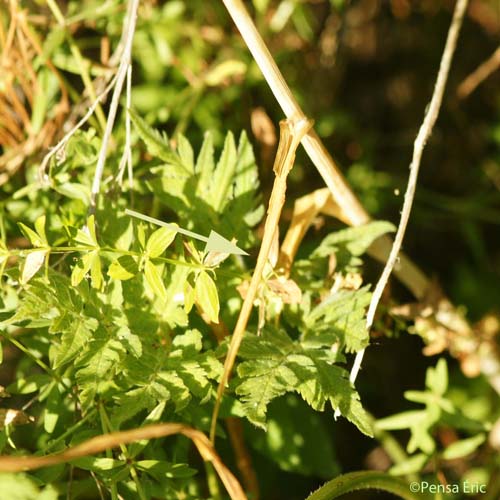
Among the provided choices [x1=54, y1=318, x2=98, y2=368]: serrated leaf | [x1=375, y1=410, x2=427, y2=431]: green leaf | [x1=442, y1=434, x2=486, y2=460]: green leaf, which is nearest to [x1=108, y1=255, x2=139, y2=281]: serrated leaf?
[x1=54, y1=318, x2=98, y2=368]: serrated leaf

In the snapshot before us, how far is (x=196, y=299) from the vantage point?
1.31m

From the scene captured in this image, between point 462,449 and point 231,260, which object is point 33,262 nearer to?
point 231,260

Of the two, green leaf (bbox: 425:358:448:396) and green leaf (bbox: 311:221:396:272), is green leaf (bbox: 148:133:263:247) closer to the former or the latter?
green leaf (bbox: 311:221:396:272)

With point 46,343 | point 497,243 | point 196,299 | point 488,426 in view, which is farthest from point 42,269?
point 497,243

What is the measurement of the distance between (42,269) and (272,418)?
0.71 metres

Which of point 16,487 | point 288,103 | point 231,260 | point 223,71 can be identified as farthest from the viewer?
point 223,71

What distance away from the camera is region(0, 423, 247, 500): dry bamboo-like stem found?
99 cm

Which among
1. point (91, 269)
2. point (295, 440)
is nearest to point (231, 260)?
point (91, 269)

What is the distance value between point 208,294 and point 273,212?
7.8 inches

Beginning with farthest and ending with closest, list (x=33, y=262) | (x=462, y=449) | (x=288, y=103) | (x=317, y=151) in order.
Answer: (x=462, y=449) → (x=317, y=151) → (x=288, y=103) → (x=33, y=262)

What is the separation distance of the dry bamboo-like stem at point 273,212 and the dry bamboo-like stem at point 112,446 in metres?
0.08

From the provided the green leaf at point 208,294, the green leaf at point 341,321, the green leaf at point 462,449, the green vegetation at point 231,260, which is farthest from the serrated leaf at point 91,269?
the green leaf at point 462,449

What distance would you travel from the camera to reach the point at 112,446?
107 cm

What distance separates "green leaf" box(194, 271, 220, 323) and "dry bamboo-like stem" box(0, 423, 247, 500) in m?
0.21
